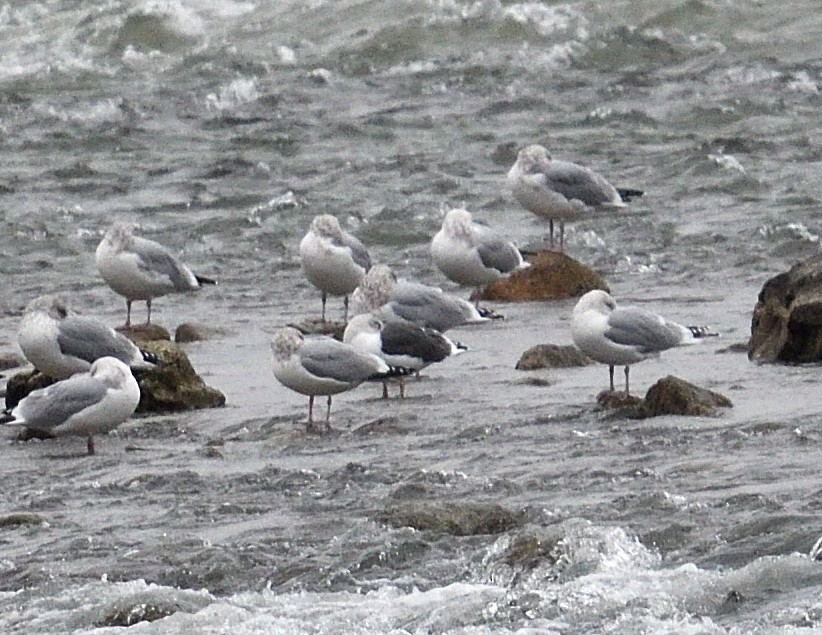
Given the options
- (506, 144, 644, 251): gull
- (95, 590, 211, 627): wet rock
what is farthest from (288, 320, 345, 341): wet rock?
(95, 590, 211, 627): wet rock

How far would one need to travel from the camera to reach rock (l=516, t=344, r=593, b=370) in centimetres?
1127

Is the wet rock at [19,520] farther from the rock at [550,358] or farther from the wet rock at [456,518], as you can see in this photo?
the rock at [550,358]

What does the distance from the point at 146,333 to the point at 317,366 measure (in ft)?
8.35

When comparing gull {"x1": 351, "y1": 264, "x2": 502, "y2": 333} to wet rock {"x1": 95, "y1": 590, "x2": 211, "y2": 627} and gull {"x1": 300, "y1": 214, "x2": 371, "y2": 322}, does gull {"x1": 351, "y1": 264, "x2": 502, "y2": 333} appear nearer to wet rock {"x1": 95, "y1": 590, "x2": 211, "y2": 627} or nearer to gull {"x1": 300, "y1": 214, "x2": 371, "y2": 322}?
gull {"x1": 300, "y1": 214, "x2": 371, "y2": 322}

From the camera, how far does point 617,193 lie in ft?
52.1

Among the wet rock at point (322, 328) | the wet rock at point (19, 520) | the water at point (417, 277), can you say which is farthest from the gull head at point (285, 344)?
the wet rock at point (19, 520)

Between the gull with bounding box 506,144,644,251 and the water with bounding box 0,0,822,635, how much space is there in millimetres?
413

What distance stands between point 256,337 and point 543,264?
215 centimetres

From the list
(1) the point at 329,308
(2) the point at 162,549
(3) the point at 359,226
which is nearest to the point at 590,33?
(3) the point at 359,226

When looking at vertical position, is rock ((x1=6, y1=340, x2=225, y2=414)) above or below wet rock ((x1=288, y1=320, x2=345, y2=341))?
below

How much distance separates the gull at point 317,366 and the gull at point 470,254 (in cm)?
310

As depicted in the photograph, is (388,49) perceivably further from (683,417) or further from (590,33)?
(683,417)

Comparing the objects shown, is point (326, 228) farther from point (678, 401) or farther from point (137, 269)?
point (678, 401)

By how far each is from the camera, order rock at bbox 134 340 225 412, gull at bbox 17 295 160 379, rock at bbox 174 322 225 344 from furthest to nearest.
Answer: rock at bbox 174 322 225 344, gull at bbox 17 295 160 379, rock at bbox 134 340 225 412
